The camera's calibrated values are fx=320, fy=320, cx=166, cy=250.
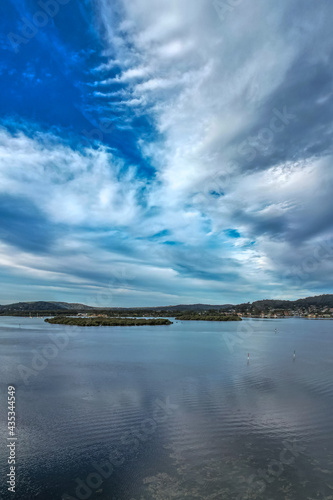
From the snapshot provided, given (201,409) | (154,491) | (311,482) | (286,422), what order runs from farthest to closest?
(201,409) < (286,422) < (311,482) < (154,491)

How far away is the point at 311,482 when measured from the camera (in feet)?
25.2

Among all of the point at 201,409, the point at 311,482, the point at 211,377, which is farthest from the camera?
the point at 211,377

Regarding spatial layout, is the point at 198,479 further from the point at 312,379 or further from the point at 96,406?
the point at 312,379

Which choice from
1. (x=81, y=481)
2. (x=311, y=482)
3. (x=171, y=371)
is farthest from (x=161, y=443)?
(x=171, y=371)

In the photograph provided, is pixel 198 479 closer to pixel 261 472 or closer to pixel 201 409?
pixel 261 472

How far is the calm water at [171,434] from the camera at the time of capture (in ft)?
24.4

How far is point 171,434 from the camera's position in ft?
33.9

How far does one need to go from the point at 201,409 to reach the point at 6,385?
10324 mm

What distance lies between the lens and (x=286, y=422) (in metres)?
11.6

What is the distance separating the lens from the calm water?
745cm

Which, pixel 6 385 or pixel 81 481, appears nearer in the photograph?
pixel 81 481

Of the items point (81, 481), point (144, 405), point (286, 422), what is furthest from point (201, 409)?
point (81, 481)

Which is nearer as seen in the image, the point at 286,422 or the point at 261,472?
the point at 261,472

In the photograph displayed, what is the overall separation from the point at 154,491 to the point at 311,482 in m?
3.77
